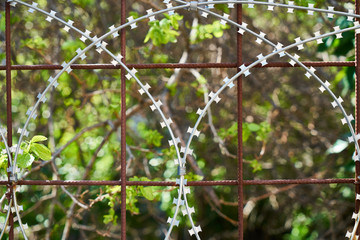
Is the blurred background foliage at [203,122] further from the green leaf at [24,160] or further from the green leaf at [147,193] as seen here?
the green leaf at [24,160]

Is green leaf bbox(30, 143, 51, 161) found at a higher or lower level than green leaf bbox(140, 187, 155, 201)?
higher

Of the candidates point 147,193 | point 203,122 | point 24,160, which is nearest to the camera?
point 24,160

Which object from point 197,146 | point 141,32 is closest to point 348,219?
point 197,146

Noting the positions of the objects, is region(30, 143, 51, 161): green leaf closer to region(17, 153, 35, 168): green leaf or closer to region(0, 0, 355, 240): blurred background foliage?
region(17, 153, 35, 168): green leaf

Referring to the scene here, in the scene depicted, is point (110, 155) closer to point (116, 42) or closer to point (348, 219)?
point (116, 42)

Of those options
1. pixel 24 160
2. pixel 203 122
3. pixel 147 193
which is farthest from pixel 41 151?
pixel 203 122

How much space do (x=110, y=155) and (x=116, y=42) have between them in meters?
0.99

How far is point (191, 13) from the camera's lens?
341 cm

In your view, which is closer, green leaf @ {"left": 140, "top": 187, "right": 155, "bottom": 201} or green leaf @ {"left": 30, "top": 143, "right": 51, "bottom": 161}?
green leaf @ {"left": 30, "top": 143, "right": 51, "bottom": 161}

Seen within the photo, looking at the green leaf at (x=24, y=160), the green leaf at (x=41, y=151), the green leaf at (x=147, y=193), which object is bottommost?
the green leaf at (x=147, y=193)

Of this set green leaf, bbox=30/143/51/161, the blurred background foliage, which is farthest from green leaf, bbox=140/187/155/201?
the blurred background foliage

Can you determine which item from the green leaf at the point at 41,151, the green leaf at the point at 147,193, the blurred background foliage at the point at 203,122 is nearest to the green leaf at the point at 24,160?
the green leaf at the point at 41,151

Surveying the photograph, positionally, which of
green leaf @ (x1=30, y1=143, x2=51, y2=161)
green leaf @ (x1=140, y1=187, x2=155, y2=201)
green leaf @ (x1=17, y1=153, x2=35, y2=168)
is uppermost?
green leaf @ (x1=30, y1=143, x2=51, y2=161)

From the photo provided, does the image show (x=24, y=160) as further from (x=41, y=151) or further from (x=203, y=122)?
(x=203, y=122)
